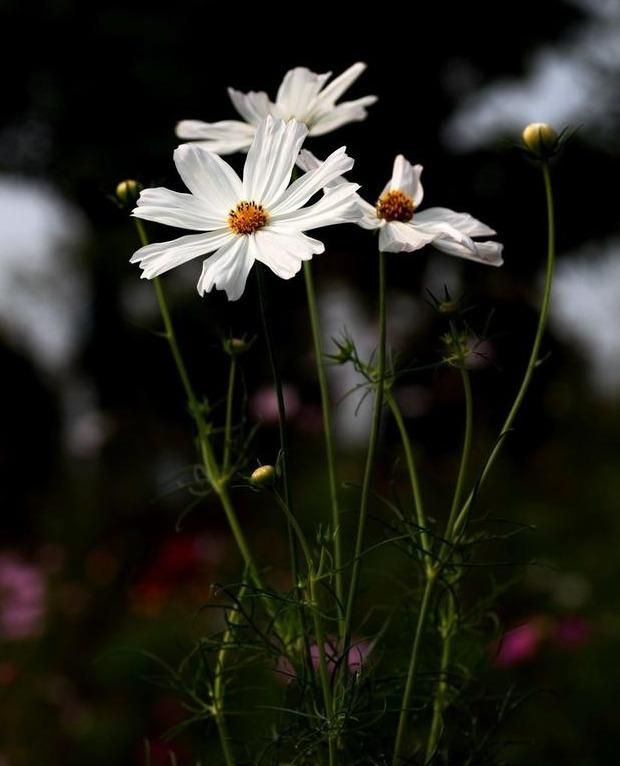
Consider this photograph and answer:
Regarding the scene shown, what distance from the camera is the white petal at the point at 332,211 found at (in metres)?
0.49

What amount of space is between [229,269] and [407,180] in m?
0.16

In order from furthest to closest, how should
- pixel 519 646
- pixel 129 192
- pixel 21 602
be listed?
pixel 21 602
pixel 519 646
pixel 129 192

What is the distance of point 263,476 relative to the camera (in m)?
0.52

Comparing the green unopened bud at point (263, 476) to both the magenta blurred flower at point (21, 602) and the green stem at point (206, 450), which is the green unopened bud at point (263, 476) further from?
the magenta blurred flower at point (21, 602)

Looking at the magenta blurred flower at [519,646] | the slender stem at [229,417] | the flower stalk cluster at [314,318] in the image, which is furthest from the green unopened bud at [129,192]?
the magenta blurred flower at [519,646]

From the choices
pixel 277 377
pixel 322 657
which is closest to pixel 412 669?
pixel 322 657

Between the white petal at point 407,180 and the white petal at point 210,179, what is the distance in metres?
0.09

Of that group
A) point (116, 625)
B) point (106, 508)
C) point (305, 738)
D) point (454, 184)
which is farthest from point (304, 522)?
point (305, 738)

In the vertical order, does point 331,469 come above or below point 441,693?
above

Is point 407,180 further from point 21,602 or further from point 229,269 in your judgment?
point 21,602

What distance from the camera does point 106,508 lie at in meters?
3.67

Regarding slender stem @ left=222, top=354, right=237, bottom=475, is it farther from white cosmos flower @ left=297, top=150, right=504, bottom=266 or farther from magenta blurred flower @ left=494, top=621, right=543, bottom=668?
magenta blurred flower @ left=494, top=621, right=543, bottom=668

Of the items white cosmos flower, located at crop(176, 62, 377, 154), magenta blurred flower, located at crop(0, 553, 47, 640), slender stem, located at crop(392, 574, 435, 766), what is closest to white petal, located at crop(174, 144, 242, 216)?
white cosmos flower, located at crop(176, 62, 377, 154)

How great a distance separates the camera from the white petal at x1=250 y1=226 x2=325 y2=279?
1.57ft
